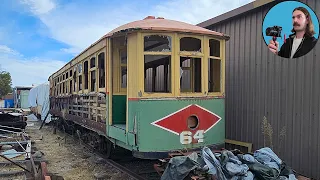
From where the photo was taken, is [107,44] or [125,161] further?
[125,161]

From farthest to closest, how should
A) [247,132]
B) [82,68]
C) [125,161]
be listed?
[82,68], [125,161], [247,132]

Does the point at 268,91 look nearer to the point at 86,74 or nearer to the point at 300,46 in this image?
the point at 300,46

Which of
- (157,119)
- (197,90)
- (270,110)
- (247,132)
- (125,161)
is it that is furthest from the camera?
(125,161)

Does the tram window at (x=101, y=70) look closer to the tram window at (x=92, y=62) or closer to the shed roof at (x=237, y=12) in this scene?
the tram window at (x=92, y=62)

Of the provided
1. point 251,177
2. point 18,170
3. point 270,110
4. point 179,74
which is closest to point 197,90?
point 179,74

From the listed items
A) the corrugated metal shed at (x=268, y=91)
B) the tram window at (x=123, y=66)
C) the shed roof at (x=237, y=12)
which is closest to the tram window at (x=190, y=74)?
the tram window at (x=123, y=66)

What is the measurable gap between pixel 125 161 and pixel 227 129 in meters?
2.66

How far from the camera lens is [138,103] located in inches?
194

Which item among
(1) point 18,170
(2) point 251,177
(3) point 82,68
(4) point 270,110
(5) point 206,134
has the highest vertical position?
(3) point 82,68

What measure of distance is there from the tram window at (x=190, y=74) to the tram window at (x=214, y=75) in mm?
286

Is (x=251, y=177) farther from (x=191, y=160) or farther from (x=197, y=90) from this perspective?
(x=197, y=90)

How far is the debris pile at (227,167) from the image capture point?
3.85m
